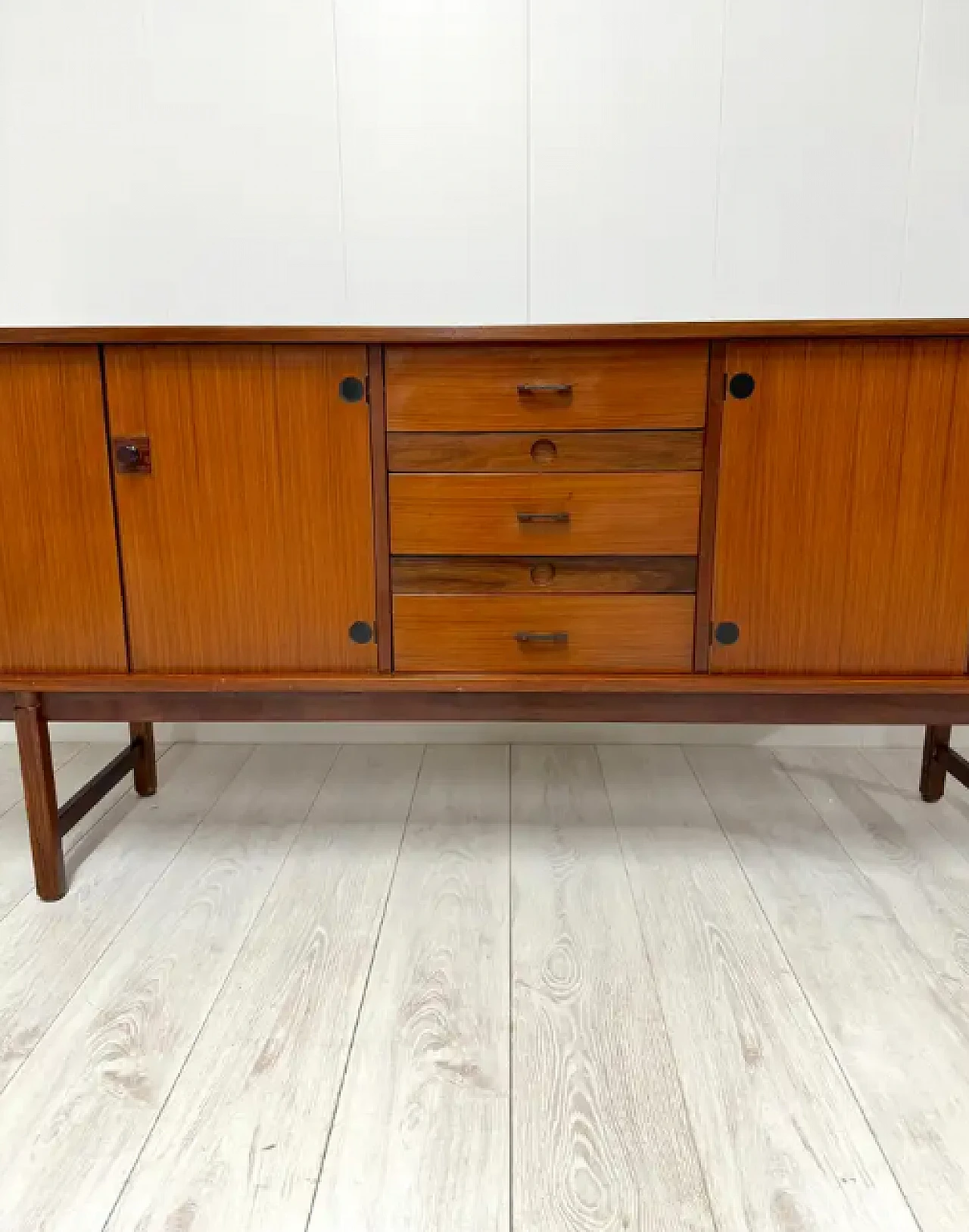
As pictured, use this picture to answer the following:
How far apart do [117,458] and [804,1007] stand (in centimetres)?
124

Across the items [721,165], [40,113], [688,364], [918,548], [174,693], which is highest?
[40,113]

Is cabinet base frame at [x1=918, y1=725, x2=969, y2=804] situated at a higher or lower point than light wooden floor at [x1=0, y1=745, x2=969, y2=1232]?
higher

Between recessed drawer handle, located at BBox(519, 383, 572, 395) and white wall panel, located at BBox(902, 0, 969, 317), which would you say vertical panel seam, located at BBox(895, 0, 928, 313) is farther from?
recessed drawer handle, located at BBox(519, 383, 572, 395)

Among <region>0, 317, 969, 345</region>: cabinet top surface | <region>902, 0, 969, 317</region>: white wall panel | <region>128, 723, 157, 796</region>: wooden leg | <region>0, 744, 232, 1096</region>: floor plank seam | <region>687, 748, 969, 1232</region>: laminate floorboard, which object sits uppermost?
<region>902, 0, 969, 317</region>: white wall panel

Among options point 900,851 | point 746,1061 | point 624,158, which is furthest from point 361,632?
point 624,158

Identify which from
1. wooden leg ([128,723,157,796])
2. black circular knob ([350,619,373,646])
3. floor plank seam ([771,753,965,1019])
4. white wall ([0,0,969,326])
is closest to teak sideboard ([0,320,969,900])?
black circular knob ([350,619,373,646])

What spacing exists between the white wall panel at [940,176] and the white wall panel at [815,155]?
0.03 meters

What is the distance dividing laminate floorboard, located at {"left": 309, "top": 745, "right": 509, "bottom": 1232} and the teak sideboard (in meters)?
0.34

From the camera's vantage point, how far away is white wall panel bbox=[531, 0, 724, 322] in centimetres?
182

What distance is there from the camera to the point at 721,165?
1.87 m

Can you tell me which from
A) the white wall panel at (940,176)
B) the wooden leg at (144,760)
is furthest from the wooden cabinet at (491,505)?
the white wall panel at (940,176)

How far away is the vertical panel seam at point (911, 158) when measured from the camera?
1.81m

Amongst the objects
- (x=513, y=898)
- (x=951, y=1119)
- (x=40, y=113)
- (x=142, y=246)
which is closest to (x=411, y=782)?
(x=513, y=898)

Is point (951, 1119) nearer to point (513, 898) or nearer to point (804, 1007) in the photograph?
point (804, 1007)
